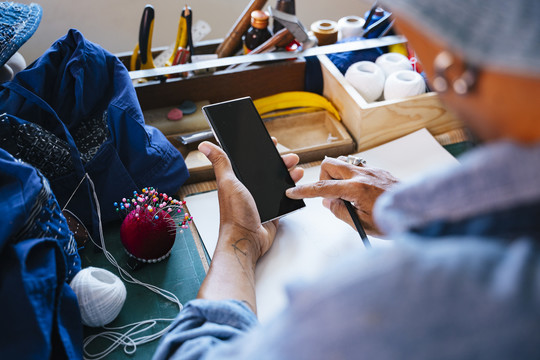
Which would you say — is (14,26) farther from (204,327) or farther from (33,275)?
(204,327)

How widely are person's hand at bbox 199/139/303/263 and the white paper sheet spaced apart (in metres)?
0.03

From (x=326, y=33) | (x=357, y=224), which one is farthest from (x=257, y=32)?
(x=357, y=224)

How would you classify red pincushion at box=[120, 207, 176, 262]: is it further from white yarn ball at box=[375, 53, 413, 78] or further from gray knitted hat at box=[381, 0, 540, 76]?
white yarn ball at box=[375, 53, 413, 78]

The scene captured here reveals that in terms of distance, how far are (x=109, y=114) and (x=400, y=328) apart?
0.68m

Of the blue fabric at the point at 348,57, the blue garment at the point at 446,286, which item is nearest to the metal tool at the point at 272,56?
the blue fabric at the point at 348,57

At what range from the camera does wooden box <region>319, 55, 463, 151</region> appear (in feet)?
3.35

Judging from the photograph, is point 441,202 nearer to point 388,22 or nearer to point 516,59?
point 516,59

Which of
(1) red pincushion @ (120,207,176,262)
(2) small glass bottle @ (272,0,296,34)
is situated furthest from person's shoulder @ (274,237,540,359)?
(2) small glass bottle @ (272,0,296,34)

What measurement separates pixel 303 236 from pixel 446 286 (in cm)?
57

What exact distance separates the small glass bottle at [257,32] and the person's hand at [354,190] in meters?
0.44

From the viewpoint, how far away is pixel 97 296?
66 centimetres

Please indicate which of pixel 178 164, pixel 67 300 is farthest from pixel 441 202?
pixel 178 164

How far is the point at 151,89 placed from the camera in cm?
106

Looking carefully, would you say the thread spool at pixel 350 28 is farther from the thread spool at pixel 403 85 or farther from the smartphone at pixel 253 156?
the smartphone at pixel 253 156
